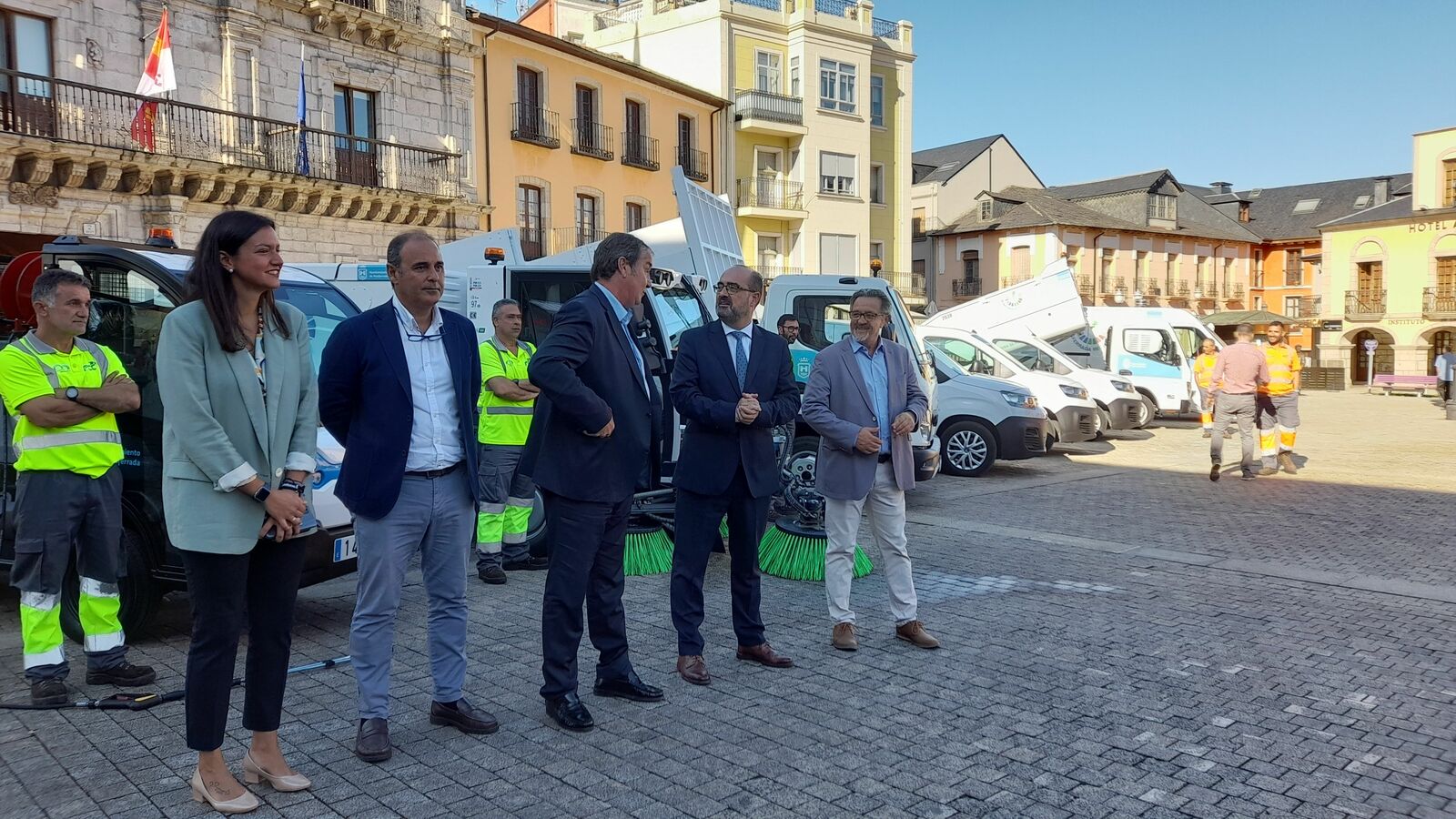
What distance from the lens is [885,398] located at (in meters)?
6.03

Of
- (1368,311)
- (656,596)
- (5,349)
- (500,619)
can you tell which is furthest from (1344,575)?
(1368,311)

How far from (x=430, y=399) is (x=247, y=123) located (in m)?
19.5

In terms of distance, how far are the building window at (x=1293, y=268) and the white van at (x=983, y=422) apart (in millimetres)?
58696

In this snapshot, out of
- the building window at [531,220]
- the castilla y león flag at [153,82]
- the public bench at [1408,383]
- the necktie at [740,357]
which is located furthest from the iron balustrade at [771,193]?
the necktie at [740,357]

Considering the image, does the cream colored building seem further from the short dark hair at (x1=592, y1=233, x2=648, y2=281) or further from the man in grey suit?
the short dark hair at (x1=592, y1=233, x2=648, y2=281)

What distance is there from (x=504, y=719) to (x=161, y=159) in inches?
706

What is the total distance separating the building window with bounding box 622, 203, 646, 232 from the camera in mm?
32688

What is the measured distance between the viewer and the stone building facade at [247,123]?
1808cm

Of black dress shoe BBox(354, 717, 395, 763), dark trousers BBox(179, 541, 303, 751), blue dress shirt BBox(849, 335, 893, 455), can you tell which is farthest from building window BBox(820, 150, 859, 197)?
dark trousers BBox(179, 541, 303, 751)

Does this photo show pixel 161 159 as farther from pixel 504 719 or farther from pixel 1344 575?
pixel 1344 575

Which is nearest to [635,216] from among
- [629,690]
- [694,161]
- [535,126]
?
[694,161]

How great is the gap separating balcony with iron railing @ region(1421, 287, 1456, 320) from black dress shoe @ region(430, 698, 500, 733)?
5754cm

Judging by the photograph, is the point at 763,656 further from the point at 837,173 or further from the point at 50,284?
the point at 837,173

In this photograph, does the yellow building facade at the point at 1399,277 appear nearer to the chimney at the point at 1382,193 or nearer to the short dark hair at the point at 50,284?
the chimney at the point at 1382,193
